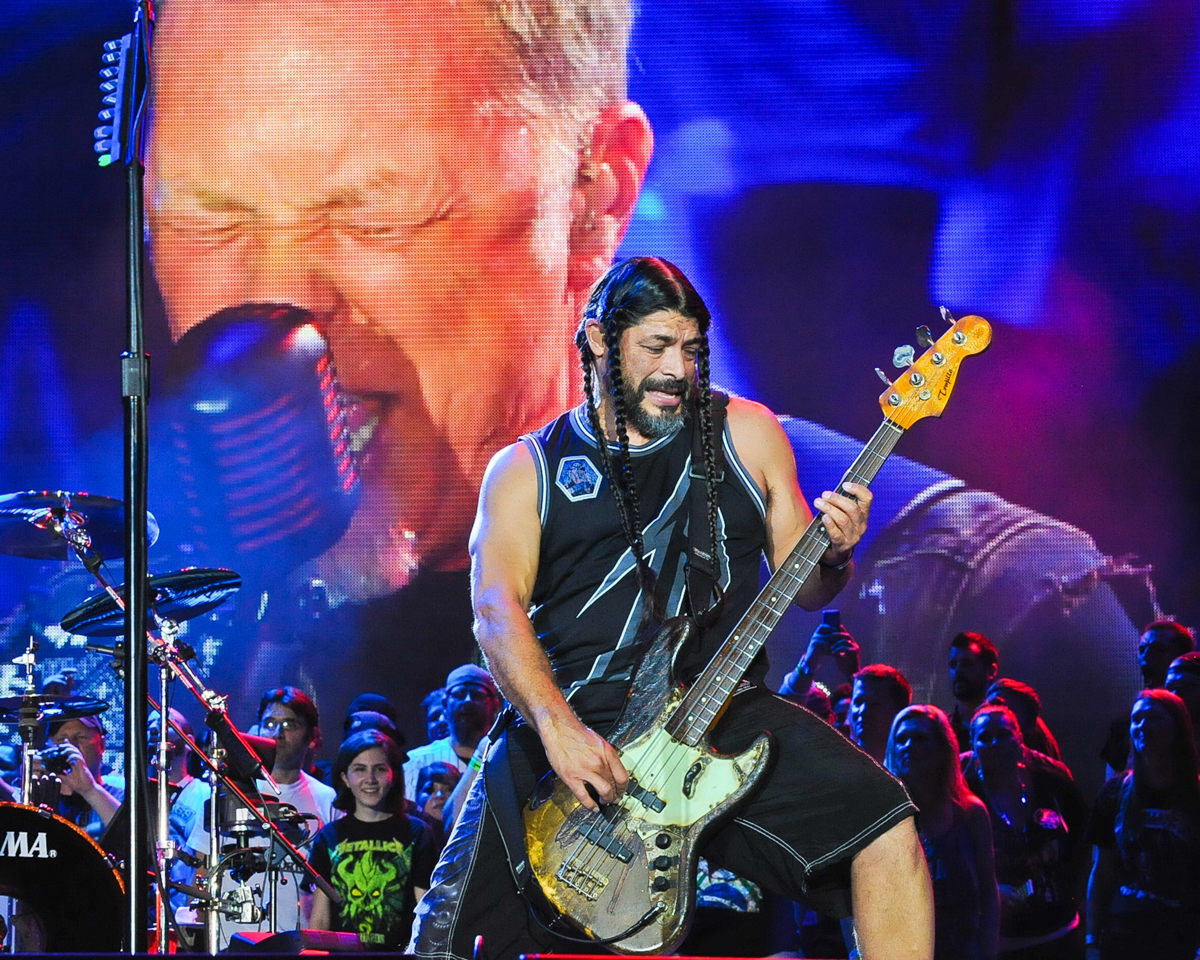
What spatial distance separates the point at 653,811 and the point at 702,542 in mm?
677

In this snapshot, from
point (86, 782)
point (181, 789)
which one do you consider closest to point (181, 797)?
point (181, 789)

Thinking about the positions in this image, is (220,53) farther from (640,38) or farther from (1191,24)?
(1191,24)

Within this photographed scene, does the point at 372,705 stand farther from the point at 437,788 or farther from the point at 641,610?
the point at 641,610

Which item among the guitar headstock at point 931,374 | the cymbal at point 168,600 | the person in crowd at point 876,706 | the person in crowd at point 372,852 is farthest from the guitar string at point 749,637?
the person in crowd at point 876,706

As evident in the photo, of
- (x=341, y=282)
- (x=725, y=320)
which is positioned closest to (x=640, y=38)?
(x=725, y=320)

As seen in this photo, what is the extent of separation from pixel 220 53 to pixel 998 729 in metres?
5.90

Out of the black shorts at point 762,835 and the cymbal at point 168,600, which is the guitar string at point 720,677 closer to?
the black shorts at point 762,835

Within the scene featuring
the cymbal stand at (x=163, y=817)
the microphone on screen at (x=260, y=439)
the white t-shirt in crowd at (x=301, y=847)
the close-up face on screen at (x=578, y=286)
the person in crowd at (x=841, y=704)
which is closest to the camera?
the cymbal stand at (x=163, y=817)

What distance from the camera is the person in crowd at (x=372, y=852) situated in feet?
18.3

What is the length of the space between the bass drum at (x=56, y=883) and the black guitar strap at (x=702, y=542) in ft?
10.7

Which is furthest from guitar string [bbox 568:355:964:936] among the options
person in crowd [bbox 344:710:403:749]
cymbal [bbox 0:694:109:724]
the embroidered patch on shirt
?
person in crowd [bbox 344:710:403:749]

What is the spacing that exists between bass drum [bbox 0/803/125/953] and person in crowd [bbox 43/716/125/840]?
98 cm

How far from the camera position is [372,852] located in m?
5.69

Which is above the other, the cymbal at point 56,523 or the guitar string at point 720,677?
the cymbal at point 56,523
